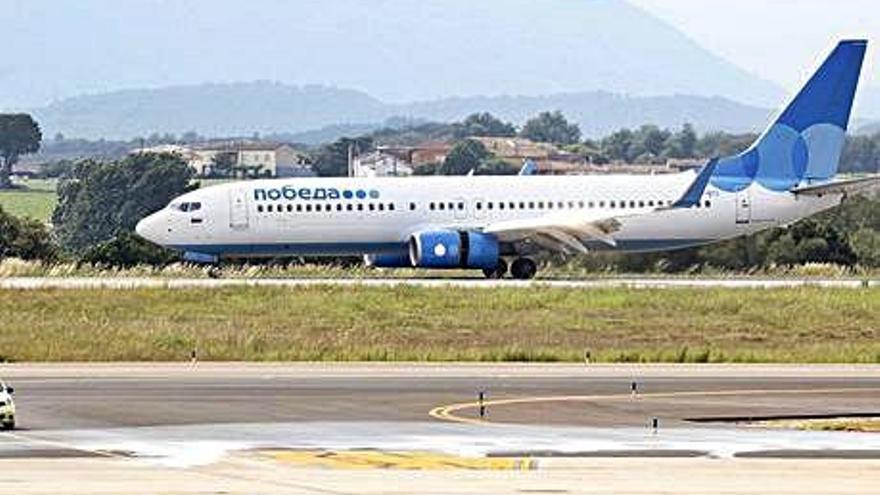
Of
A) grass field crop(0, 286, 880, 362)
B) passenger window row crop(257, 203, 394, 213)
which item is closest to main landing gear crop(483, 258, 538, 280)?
passenger window row crop(257, 203, 394, 213)

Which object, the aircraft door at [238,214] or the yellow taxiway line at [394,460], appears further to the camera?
the aircraft door at [238,214]

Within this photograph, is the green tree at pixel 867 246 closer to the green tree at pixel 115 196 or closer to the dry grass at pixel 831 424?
the green tree at pixel 115 196

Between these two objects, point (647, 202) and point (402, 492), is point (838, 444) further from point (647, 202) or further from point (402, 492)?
point (647, 202)

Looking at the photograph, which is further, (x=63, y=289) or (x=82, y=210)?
(x=82, y=210)

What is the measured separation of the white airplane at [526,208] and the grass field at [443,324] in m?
8.22

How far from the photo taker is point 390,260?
7756cm

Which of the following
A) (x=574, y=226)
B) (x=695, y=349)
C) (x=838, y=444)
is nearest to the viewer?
(x=838, y=444)

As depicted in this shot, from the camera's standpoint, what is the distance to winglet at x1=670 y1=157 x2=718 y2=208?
7319 cm

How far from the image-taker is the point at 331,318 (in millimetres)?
62000

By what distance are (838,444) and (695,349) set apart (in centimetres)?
2048

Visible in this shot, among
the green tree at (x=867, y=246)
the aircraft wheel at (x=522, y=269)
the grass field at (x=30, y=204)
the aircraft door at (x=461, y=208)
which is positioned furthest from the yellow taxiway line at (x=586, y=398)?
the grass field at (x=30, y=204)

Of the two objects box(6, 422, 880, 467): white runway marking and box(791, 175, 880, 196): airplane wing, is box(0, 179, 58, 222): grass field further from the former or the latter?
Result: box(6, 422, 880, 467): white runway marking

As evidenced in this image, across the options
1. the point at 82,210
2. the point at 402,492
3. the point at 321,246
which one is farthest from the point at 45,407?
the point at 82,210

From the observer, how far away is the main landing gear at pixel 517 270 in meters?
76.6
